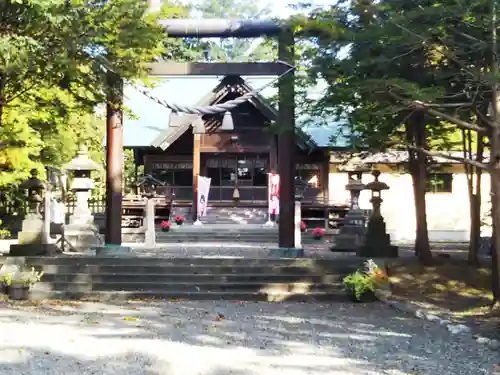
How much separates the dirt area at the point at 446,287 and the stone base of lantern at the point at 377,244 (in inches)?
26.9

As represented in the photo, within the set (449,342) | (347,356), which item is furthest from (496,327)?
(347,356)

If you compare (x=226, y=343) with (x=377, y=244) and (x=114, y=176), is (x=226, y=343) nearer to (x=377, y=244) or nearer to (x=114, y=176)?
(x=377, y=244)

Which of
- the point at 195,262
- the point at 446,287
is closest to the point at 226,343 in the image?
the point at 195,262

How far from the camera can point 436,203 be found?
2591cm

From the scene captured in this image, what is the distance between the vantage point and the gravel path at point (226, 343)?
18.6ft

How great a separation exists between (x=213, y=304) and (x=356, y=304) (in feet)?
8.02

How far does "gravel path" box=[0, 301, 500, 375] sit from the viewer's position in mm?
5656

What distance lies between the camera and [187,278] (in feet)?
37.5

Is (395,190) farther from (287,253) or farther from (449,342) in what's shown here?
(449,342)

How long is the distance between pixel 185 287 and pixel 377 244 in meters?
4.30

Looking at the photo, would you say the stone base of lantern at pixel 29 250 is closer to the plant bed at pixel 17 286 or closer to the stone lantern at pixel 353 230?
the plant bed at pixel 17 286

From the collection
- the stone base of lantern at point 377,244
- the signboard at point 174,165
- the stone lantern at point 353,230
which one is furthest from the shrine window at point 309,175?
the stone base of lantern at point 377,244

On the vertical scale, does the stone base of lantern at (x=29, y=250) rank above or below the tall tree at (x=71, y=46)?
below

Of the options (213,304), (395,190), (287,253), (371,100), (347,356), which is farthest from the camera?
(395,190)
